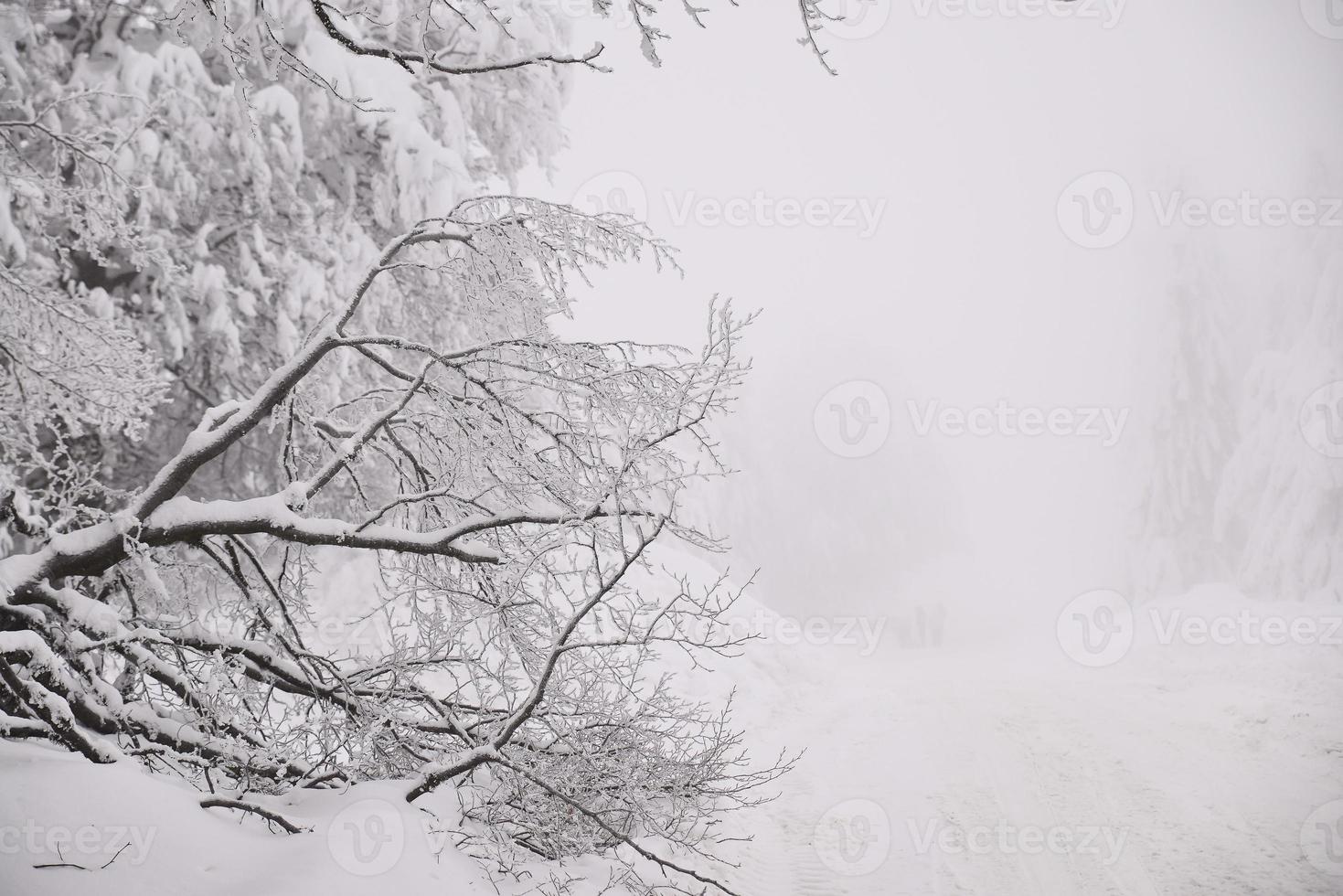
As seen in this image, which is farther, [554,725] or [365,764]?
[365,764]

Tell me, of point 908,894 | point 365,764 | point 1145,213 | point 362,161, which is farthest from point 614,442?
point 1145,213

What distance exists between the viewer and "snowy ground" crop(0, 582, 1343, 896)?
249 cm

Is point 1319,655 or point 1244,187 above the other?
point 1244,187

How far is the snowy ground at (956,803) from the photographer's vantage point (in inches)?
98.1

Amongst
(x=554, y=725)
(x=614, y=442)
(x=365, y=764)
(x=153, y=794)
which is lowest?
(x=153, y=794)

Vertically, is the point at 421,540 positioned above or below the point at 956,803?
below

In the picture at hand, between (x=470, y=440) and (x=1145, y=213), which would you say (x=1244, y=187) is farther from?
(x=470, y=440)

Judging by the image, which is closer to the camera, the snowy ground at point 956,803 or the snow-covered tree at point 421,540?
the snowy ground at point 956,803

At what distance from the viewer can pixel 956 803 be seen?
689 cm

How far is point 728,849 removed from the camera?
596cm

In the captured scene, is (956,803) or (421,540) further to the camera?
(956,803)

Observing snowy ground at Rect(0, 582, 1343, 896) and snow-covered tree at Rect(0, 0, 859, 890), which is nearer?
snowy ground at Rect(0, 582, 1343, 896)

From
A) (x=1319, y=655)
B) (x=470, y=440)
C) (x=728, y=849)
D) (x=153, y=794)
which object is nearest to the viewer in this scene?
(x=153, y=794)

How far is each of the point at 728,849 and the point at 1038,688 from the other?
8.41m
